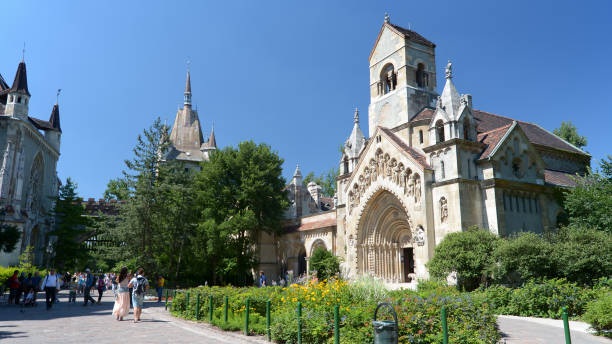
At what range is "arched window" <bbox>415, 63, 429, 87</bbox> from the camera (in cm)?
3259

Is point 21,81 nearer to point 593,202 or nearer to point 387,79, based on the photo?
point 387,79

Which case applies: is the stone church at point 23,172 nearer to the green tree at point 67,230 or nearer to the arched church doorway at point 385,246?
the green tree at point 67,230

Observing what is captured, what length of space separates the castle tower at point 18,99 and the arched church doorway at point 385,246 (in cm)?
3688

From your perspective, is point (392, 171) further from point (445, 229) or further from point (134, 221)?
point (134, 221)

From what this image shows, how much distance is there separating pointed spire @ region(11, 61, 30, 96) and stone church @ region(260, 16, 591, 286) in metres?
32.0

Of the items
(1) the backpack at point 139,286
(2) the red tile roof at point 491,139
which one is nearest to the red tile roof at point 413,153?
(2) the red tile roof at point 491,139

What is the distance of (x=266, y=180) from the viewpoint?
39.6 m

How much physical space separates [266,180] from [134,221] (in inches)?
Result: 519

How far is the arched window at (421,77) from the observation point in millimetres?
32594

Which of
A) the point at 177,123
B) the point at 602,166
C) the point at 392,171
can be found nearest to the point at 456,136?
the point at 392,171

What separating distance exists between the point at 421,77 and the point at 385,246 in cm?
1351

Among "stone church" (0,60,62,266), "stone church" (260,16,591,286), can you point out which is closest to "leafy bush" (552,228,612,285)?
"stone church" (260,16,591,286)

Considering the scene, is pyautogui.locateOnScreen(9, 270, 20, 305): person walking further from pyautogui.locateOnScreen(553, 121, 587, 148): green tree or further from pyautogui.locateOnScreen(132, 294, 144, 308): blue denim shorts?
pyautogui.locateOnScreen(553, 121, 587, 148): green tree

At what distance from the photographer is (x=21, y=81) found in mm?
44062
